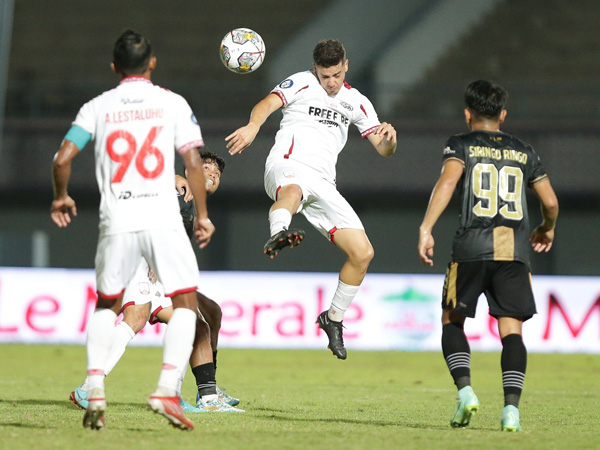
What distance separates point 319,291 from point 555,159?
6.93 m

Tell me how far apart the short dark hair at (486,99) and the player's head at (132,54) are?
2.04 meters

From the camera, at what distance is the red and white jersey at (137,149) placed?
5.74 m

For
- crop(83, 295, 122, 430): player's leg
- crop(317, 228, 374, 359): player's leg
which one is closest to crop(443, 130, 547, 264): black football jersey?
crop(317, 228, 374, 359): player's leg

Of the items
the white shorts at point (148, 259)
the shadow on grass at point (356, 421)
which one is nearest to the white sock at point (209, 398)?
the shadow on grass at point (356, 421)

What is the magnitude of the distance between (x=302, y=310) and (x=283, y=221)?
8387mm

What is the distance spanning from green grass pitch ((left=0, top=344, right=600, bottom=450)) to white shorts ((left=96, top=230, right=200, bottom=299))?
858 millimetres

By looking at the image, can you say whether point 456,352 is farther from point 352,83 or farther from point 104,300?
point 352,83

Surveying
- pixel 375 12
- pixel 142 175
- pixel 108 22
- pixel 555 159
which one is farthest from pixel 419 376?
pixel 108 22

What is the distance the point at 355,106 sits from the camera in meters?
8.30

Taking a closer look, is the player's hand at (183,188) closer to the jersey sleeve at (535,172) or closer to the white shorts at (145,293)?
the white shorts at (145,293)

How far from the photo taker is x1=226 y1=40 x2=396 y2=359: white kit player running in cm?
789

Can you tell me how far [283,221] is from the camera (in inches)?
290

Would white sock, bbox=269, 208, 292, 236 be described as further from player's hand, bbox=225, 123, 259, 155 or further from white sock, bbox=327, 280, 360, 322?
white sock, bbox=327, 280, 360, 322

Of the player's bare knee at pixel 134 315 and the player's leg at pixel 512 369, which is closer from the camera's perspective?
the player's leg at pixel 512 369
